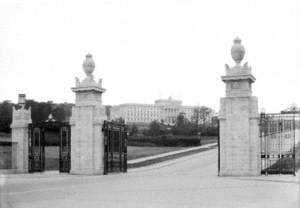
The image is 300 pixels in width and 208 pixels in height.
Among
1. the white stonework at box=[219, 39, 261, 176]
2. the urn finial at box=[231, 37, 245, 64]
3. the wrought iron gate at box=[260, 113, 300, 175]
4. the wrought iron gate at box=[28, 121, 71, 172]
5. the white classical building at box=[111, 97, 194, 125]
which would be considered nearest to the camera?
the white stonework at box=[219, 39, 261, 176]

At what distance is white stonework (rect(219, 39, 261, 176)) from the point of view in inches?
657

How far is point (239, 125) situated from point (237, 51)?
2850mm

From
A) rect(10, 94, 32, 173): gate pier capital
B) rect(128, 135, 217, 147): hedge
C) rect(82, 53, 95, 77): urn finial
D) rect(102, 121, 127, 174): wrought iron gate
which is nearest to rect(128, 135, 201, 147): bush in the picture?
rect(128, 135, 217, 147): hedge

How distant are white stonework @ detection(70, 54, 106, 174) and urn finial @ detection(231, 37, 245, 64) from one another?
6.28 metres

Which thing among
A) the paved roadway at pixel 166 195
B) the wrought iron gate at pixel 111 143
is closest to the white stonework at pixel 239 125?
the paved roadway at pixel 166 195

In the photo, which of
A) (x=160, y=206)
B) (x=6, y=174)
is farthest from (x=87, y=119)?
(x=160, y=206)

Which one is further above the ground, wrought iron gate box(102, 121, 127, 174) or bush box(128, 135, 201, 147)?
wrought iron gate box(102, 121, 127, 174)

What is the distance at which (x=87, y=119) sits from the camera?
19797 millimetres

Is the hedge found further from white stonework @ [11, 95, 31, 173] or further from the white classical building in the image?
the white classical building

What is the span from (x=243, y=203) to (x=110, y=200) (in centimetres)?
315

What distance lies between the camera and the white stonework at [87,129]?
19641 mm

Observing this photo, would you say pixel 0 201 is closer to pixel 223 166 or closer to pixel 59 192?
pixel 59 192

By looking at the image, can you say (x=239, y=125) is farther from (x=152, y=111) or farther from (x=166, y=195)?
(x=152, y=111)

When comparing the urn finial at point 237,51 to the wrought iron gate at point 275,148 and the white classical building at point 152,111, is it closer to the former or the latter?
the wrought iron gate at point 275,148
